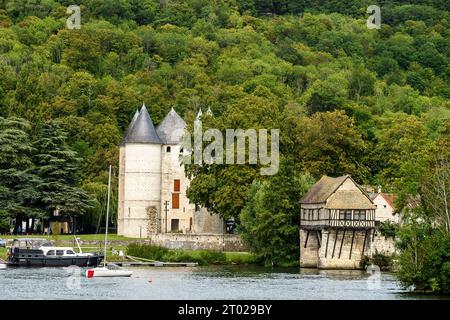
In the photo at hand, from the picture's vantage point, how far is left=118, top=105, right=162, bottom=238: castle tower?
412 feet

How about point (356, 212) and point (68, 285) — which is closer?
point (68, 285)

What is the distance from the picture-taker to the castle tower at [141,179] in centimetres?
12556

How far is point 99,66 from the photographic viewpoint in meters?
197

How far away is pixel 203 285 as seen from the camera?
3297 inches

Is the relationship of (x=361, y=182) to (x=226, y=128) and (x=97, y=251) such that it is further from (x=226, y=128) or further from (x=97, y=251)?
(x=97, y=251)

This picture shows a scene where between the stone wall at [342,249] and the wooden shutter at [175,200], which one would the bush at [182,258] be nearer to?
the stone wall at [342,249]

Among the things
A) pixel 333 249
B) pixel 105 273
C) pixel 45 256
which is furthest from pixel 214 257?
pixel 105 273

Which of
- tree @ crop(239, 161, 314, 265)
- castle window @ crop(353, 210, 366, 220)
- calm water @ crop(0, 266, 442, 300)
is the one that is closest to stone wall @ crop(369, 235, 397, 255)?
castle window @ crop(353, 210, 366, 220)

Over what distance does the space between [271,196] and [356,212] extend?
20.9 feet

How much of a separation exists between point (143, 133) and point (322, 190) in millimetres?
24051

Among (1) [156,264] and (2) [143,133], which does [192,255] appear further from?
(2) [143,133]

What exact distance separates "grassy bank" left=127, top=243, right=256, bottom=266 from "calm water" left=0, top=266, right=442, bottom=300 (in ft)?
26.2

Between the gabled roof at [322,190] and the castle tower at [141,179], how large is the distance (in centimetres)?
2105
